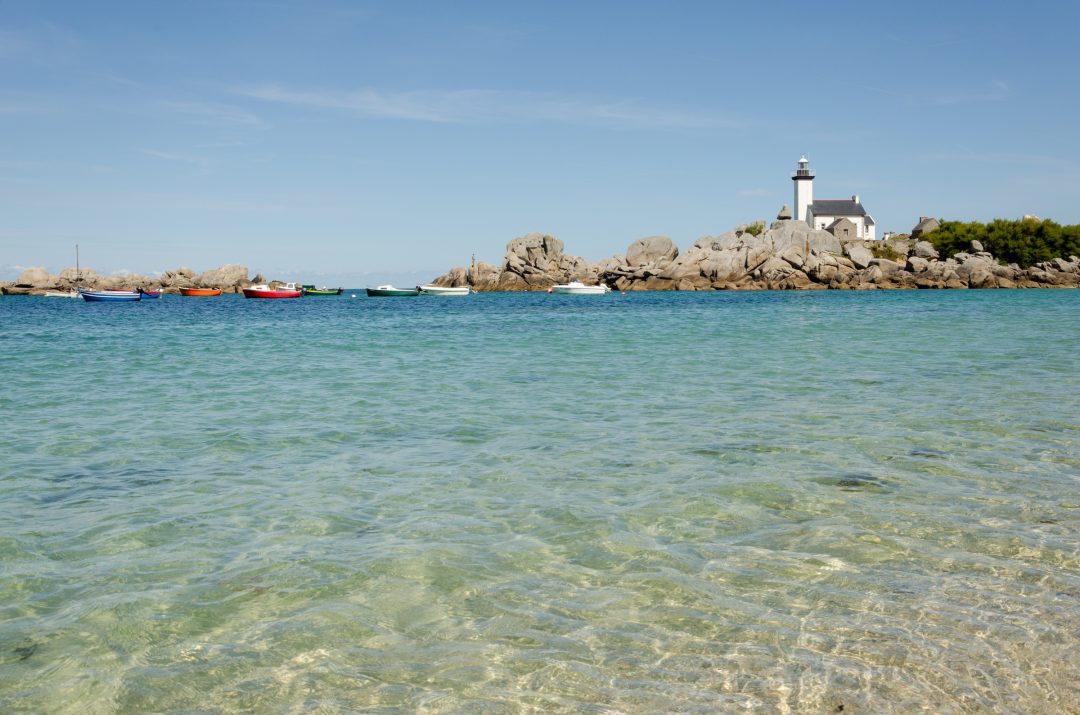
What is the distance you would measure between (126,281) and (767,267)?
5572 inches

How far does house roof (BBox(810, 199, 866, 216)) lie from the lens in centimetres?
16650

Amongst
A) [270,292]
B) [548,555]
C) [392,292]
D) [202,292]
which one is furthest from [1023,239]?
[548,555]

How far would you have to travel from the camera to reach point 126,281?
18350 centimetres

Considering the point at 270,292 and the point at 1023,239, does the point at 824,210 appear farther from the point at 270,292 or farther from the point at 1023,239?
the point at 270,292

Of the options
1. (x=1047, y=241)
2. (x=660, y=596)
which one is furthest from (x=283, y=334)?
(x=1047, y=241)

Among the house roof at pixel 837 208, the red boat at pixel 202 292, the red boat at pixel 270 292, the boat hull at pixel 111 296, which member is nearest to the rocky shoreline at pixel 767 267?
the house roof at pixel 837 208

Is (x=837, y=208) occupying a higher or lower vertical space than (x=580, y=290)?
higher

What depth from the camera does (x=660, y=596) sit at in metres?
5.95

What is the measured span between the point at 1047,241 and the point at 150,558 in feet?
484

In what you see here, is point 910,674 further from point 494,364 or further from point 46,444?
point 494,364

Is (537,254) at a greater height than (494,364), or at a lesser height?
greater

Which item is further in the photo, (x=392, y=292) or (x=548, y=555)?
(x=392, y=292)

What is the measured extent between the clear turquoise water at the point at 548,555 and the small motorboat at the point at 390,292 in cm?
12452

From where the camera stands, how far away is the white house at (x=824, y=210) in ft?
543
